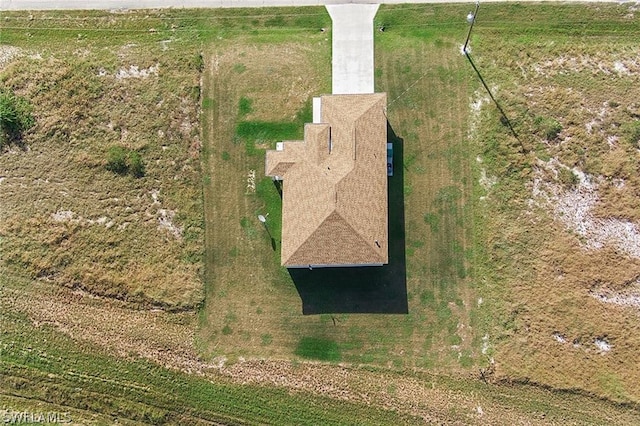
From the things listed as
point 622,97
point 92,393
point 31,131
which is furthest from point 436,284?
point 31,131

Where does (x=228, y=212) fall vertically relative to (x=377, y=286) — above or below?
above

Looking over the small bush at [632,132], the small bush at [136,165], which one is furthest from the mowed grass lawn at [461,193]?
the small bush at [136,165]

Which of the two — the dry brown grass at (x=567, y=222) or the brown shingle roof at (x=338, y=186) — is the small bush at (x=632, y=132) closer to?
the dry brown grass at (x=567, y=222)

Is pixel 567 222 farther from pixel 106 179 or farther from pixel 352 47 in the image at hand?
pixel 106 179

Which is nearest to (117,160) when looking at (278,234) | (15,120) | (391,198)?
(15,120)

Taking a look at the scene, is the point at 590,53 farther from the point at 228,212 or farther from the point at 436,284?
the point at 228,212

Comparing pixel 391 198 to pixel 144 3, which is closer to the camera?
pixel 391 198

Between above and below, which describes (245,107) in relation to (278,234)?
above
